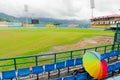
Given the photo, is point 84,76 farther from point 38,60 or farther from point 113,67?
point 38,60

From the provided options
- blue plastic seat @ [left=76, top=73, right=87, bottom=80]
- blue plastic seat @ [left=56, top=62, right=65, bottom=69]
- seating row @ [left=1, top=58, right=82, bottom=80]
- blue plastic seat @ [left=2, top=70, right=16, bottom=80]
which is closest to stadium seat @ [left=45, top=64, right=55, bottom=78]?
seating row @ [left=1, top=58, right=82, bottom=80]

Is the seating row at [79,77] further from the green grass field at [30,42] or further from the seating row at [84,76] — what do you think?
the green grass field at [30,42]

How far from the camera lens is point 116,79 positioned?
27.6 feet

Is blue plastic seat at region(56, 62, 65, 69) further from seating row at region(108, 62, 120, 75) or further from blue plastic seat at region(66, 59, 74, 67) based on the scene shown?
seating row at region(108, 62, 120, 75)

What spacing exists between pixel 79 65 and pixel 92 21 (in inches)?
3892

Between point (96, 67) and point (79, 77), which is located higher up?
point (96, 67)

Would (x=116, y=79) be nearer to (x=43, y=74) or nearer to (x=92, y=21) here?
(x=43, y=74)

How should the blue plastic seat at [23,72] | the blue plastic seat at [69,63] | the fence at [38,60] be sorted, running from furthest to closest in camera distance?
1. the fence at [38,60]
2. the blue plastic seat at [69,63]
3. the blue plastic seat at [23,72]

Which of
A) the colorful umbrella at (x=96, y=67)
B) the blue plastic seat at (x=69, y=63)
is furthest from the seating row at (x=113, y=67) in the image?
the blue plastic seat at (x=69, y=63)

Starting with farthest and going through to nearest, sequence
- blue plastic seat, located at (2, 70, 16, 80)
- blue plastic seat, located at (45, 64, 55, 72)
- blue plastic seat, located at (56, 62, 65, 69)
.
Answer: blue plastic seat, located at (56, 62, 65, 69) < blue plastic seat, located at (45, 64, 55, 72) < blue plastic seat, located at (2, 70, 16, 80)

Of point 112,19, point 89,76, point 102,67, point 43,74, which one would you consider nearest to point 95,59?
point 102,67

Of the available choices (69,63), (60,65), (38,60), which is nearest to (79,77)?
(60,65)

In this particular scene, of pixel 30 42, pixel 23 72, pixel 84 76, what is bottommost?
pixel 30 42

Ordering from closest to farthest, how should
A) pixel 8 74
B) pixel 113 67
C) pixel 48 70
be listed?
pixel 8 74, pixel 48 70, pixel 113 67
